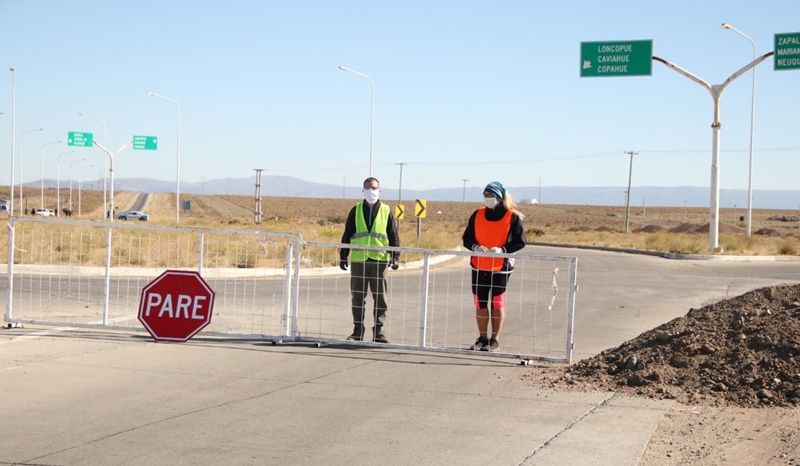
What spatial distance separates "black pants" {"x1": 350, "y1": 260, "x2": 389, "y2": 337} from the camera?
12195 mm

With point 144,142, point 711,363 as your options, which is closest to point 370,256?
point 711,363

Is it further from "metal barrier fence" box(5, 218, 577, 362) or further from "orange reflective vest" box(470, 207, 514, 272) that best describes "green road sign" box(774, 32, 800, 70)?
"orange reflective vest" box(470, 207, 514, 272)

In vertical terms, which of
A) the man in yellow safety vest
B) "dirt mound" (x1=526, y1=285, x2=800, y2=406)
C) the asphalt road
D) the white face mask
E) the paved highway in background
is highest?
the white face mask

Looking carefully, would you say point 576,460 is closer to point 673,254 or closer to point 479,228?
point 479,228

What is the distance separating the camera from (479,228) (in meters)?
11.7

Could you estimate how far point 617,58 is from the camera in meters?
33.5

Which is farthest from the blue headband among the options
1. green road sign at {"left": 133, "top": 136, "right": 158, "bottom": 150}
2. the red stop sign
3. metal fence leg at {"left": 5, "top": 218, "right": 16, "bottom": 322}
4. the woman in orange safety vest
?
green road sign at {"left": 133, "top": 136, "right": 158, "bottom": 150}

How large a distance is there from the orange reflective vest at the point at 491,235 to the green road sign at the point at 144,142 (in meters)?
65.7

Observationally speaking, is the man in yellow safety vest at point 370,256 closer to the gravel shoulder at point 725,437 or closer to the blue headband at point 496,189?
the blue headband at point 496,189

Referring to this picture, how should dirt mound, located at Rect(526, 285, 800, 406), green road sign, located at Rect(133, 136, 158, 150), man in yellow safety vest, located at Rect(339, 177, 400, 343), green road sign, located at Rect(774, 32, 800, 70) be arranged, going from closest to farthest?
dirt mound, located at Rect(526, 285, 800, 406)
man in yellow safety vest, located at Rect(339, 177, 400, 343)
green road sign, located at Rect(774, 32, 800, 70)
green road sign, located at Rect(133, 136, 158, 150)

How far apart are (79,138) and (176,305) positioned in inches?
2785

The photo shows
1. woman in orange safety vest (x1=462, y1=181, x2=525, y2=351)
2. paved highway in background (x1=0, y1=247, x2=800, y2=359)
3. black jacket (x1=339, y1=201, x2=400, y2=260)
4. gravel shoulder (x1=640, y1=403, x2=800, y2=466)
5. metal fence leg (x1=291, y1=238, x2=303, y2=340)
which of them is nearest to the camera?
gravel shoulder (x1=640, y1=403, x2=800, y2=466)

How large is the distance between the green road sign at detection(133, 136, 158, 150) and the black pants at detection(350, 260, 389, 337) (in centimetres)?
6468

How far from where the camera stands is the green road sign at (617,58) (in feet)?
110
